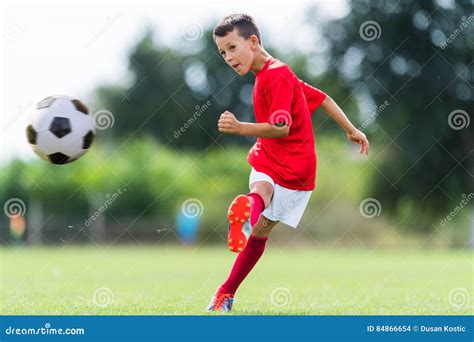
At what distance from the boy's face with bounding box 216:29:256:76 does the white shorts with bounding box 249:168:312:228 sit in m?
0.71

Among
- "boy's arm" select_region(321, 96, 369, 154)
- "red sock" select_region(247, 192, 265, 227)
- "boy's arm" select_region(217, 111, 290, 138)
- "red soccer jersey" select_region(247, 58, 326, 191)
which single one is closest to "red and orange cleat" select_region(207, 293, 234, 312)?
"red sock" select_region(247, 192, 265, 227)

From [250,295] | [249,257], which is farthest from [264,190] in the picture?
[250,295]

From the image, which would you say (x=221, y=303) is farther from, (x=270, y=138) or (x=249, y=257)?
(x=270, y=138)

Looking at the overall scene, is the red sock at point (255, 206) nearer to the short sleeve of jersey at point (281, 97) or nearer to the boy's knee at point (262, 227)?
the boy's knee at point (262, 227)

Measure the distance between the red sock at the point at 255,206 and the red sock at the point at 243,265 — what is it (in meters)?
0.39

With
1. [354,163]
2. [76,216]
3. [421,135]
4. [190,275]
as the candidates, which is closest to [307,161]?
[190,275]

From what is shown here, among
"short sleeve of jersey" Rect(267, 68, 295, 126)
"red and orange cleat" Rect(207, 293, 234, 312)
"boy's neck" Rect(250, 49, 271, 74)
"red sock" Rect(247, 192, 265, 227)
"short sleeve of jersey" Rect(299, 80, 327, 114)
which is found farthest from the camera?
"short sleeve of jersey" Rect(299, 80, 327, 114)

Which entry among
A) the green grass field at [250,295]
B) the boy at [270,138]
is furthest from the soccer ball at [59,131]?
the boy at [270,138]

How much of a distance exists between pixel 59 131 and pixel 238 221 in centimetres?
196

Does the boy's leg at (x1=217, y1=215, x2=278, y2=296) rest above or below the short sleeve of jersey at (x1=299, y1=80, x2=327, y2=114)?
below

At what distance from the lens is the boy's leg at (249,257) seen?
5086 mm

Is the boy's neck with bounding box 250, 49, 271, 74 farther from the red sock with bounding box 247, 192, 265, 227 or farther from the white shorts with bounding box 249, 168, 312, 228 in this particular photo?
the red sock with bounding box 247, 192, 265, 227

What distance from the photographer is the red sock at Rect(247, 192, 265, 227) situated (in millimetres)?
4727

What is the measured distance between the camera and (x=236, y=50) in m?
4.80
